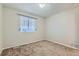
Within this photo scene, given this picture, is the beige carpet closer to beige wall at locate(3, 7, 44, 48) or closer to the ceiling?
beige wall at locate(3, 7, 44, 48)

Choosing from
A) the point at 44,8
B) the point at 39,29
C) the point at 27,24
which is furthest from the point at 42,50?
the point at 44,8

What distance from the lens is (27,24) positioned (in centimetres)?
153

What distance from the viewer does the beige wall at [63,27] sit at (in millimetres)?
1484

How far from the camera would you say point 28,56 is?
138 centimetres

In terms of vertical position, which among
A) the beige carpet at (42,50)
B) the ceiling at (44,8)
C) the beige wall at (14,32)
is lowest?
the beige carpet at (42,50)

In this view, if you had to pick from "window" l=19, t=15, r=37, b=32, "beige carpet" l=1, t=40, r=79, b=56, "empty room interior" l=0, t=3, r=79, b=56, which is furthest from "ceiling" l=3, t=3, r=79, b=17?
"beige carpet" l=1, t=40, r=79, b=56

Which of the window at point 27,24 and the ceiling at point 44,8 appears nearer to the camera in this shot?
the ceiling at point 44,8

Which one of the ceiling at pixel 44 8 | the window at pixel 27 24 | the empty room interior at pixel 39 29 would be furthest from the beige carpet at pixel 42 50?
the ceiling at pixel 44 8

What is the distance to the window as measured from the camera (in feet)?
4.91

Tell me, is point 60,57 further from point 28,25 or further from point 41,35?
point 28,25

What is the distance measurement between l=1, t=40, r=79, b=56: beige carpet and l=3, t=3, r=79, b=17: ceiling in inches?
17.1

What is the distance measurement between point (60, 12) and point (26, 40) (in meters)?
0.66

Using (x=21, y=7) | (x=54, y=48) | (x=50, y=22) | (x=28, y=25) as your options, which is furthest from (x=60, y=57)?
(x=21, y=7)

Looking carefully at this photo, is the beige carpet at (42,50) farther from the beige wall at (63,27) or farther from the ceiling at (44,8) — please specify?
the ceiling at (44,8)
